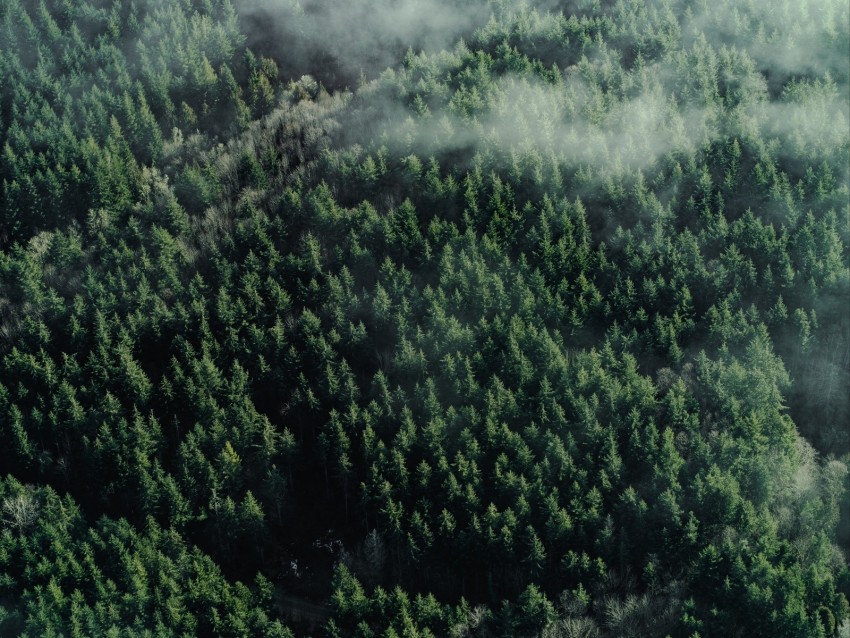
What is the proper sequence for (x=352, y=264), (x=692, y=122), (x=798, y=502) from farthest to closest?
(x=692, y=122), (x=352, y=264), (x=798, y=502)

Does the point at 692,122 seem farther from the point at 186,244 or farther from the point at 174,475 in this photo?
the point at 174,475

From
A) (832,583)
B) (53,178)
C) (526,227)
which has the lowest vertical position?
(832,583)

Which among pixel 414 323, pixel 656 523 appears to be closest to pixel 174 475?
pixel 414 323

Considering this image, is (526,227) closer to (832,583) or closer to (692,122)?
(692,122)

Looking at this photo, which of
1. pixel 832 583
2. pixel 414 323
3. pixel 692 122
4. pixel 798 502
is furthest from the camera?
pixel 692 122

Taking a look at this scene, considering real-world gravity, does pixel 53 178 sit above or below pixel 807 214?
above

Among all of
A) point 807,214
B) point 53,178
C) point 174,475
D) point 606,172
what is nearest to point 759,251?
point 807,214

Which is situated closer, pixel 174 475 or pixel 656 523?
pixel 656 523
